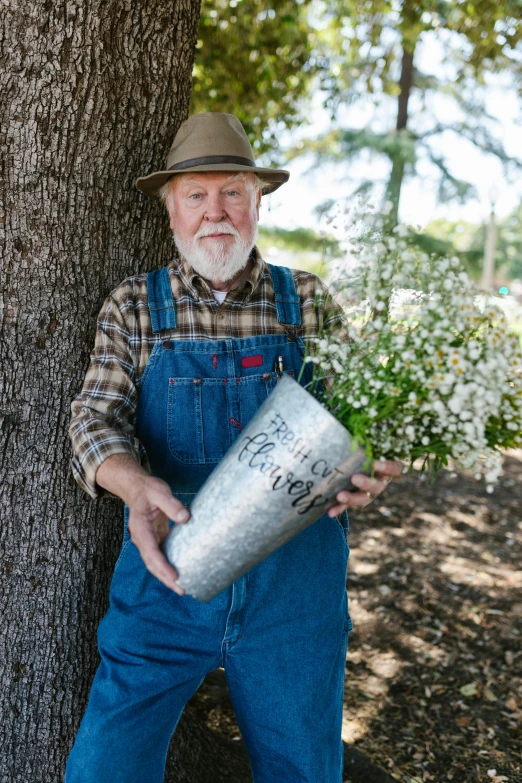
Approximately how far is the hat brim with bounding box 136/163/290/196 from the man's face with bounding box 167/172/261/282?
0.15 ft

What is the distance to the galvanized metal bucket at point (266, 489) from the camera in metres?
1.42

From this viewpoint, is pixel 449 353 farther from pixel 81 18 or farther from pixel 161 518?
pixel 81 18

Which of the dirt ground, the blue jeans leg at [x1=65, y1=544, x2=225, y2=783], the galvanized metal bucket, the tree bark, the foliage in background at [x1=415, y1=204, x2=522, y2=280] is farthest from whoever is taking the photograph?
the foliage in background at [x1=415, y1=204, x2=522, y2=280]

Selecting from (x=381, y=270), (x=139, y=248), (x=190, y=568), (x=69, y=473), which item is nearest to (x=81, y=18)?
(x=139, y=248)

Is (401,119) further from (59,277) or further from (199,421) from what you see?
(199,421)

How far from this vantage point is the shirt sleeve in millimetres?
1789

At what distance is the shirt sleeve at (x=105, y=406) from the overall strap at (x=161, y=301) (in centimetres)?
10

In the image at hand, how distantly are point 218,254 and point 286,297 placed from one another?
0.26m

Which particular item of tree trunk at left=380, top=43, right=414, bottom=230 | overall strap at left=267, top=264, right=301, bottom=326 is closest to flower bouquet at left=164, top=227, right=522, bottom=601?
overall strap at left=267, top=264, right=301, bottom=326

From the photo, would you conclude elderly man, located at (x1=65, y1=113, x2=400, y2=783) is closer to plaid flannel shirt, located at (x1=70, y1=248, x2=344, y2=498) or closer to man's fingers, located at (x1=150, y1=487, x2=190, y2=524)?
plaid flannel shirt, located at (x1=70, y1=248, x2=344, y2=498)

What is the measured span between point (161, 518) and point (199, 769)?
1.34m

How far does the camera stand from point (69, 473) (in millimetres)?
2139

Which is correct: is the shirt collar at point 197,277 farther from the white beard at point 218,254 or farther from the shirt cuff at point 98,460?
the shirt cuff at point 98,460

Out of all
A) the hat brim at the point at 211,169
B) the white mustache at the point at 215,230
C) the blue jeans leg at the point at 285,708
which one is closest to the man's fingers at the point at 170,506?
the blue jeans leg at the point at 285,708
